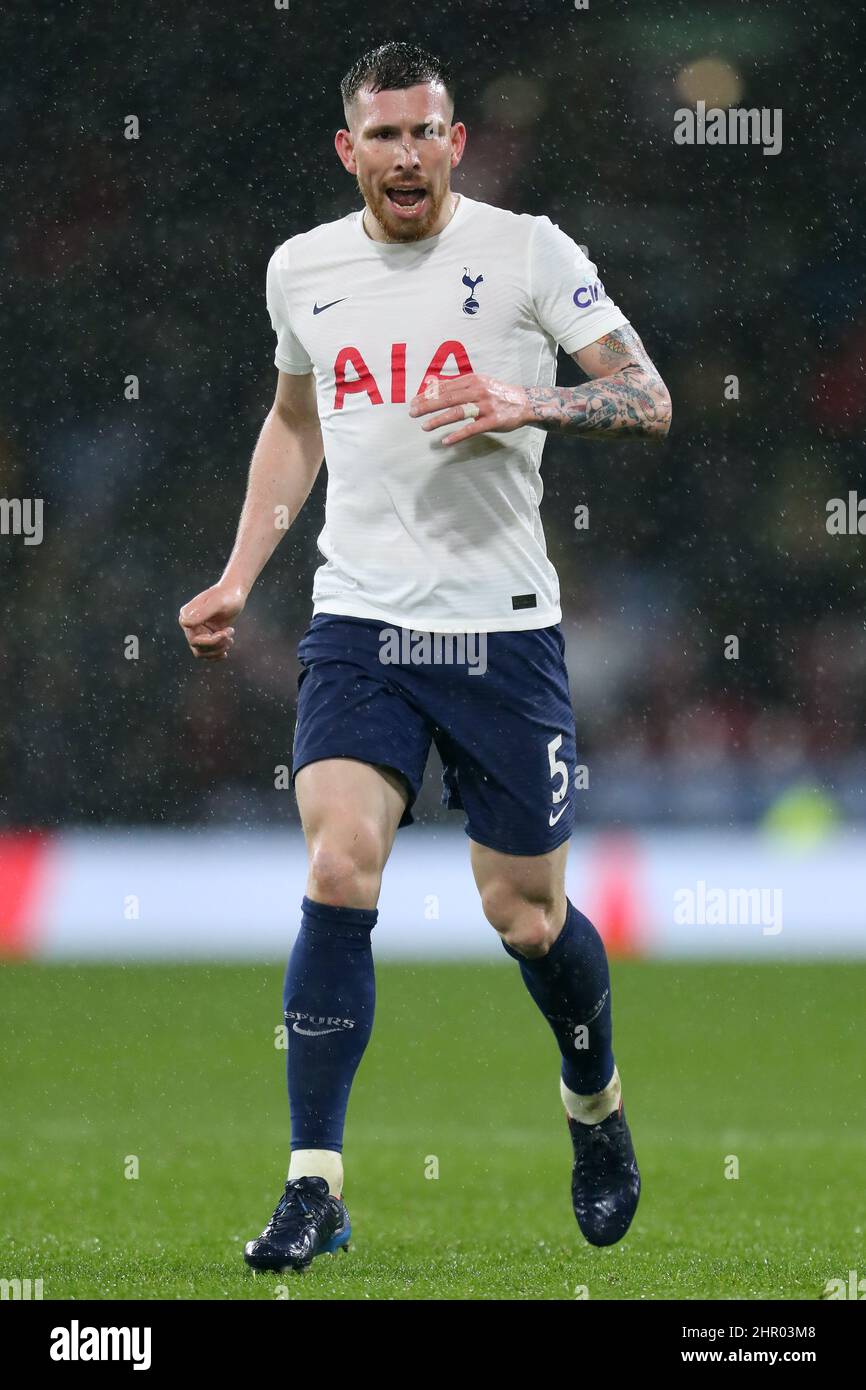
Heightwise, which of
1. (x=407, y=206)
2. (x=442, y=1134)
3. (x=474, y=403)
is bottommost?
(x=442, y=1134)

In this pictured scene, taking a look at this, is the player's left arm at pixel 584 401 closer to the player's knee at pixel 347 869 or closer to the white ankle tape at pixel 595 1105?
the player's knee at pixel 347 869

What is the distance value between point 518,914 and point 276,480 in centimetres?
99

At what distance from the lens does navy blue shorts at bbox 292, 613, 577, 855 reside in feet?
11.7

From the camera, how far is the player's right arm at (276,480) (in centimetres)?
384

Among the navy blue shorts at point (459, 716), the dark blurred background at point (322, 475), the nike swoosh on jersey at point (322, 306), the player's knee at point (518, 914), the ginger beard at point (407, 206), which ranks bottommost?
the player's knee at point (518, 914)

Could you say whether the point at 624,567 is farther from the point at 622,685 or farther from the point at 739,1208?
the point at 739,1208

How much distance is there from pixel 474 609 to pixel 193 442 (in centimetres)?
723

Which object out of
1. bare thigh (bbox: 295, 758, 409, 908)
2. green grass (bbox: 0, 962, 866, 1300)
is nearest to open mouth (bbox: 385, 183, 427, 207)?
bare thigh (bbox: 295, 758, 409, 908)

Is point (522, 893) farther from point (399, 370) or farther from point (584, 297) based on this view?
point (584, 297)

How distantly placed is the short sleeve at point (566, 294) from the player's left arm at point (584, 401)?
0.03m

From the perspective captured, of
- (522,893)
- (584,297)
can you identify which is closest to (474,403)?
(584,297)

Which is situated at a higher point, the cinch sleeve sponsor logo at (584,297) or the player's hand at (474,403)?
the cinch sleeve sponsor logo at (584,297)

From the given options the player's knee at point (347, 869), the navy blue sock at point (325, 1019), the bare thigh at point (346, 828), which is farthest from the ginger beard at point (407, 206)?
the navy blue sock at point (325, 1019)

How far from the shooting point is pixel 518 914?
12.6ft
